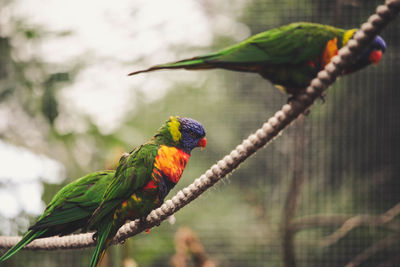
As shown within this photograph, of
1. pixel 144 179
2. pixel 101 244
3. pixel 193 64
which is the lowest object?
pixel 101 244

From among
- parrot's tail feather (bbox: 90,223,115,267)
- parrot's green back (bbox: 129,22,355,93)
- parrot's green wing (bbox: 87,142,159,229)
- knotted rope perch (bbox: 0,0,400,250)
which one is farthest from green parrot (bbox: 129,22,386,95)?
parrot's tail feather (bbox: 90,223,115,267)

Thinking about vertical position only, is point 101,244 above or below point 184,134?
below

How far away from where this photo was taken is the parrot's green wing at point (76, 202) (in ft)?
2.62

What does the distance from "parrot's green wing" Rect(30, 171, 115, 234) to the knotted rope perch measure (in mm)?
68

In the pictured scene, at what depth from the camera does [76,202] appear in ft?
2.73

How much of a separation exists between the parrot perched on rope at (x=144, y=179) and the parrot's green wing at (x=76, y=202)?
12cm

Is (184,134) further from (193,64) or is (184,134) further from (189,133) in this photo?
(193,64)

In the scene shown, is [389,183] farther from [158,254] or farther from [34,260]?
[34,260]

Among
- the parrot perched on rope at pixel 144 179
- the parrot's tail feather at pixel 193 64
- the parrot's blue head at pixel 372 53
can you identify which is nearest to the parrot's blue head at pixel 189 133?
the parrot perched on rope at pixel 144 179

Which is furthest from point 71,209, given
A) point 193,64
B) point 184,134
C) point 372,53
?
point 372,53

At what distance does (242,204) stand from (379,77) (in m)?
1.60

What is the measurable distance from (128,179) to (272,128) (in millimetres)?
314

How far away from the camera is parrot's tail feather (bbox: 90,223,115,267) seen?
0.62 meters

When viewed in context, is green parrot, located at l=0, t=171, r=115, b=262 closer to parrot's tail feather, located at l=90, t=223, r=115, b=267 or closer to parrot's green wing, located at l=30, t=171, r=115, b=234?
parrot's green wing, located at l=30, t=171, r=115, b=234
